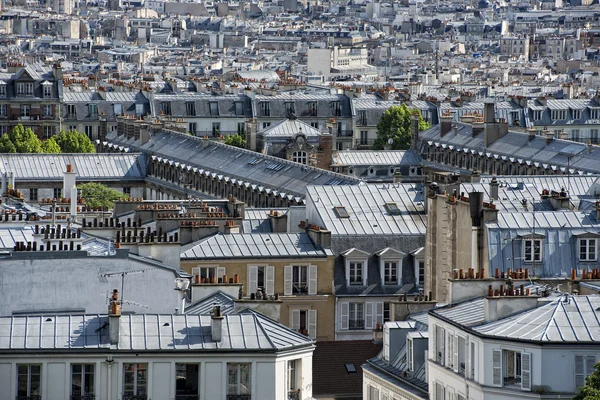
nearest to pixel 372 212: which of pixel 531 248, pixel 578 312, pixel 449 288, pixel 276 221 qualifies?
pixel 276 221

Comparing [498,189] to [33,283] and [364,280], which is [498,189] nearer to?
[364,280]

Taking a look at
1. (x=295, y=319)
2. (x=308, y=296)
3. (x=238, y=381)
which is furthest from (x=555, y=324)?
(x=308, y=296)

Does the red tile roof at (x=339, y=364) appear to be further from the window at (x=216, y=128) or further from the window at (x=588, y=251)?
the window at (x=216, y=128)

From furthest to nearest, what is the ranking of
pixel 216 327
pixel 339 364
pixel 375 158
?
pixel 375 158 < pixel 339 364 < pixel 216 327

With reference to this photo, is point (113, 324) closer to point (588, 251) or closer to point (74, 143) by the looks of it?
point (588, 251)

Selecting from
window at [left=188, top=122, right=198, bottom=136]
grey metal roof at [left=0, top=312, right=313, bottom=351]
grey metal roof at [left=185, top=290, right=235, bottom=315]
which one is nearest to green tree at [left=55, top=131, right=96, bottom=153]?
window at [left=188, top=122, right=198, bottom=136]

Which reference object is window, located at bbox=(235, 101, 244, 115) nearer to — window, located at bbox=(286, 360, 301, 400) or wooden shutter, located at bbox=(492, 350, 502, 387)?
window, located at bbox=(286, 360, 301, 400)
